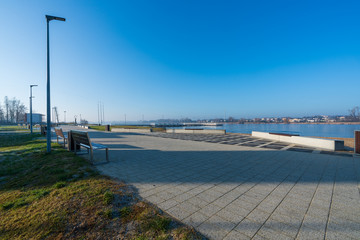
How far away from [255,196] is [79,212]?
3273 millimetres

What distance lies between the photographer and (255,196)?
10.5 feet

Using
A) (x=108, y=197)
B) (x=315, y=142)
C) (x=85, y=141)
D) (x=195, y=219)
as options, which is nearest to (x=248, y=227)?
(x=195, y=219)

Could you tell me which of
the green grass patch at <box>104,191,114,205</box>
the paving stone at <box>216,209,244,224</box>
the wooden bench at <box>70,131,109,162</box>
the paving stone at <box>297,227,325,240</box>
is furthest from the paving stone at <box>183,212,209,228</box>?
the wooden bench at <box>70,131,109,162</box>

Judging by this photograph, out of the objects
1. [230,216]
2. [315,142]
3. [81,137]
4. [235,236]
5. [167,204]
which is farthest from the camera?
[315,142]

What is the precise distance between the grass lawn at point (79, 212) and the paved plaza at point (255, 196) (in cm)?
33

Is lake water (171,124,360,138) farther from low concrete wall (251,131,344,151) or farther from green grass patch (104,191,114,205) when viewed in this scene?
green grass patch (104,191,114,205)

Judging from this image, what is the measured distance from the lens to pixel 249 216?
8.25 feet

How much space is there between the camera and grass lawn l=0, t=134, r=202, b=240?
81.9 inches

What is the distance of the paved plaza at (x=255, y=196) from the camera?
7.31 feet

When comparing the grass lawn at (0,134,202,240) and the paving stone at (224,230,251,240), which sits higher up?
the grass lawn at (0,134,202,240)

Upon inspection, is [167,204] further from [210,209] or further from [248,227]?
[248,227]

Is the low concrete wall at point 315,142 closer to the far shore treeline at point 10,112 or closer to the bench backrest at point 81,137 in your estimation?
the bench backrest at point 81,137

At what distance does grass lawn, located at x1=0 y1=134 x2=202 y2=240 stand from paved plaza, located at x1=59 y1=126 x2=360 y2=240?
0.33m

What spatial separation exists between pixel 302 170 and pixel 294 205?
2890 mm
